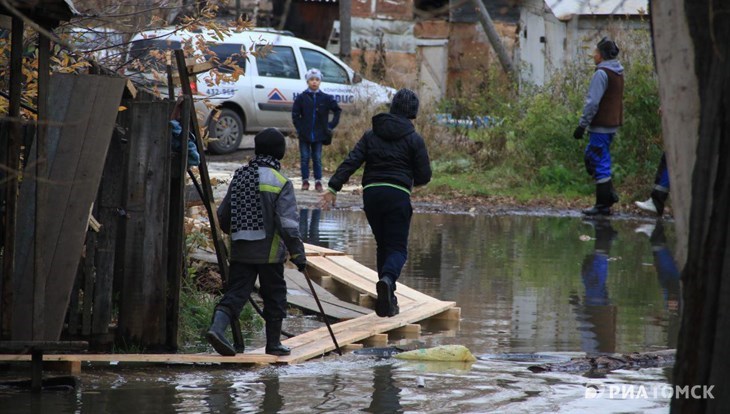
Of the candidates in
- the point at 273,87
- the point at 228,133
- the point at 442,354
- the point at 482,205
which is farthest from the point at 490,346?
the point at 273,87

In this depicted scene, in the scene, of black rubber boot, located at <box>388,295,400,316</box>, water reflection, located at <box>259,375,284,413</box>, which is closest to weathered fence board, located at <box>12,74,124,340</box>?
water reflection, located at <box>259,375,284,413</box>

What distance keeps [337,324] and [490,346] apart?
1204 mm

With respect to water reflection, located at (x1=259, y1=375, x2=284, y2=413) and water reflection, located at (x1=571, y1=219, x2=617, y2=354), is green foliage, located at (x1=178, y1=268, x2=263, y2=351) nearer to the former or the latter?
water reflection, located at (x1=259, y1=375, x2=284, y2=413)

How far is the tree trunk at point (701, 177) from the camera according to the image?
4332 mm

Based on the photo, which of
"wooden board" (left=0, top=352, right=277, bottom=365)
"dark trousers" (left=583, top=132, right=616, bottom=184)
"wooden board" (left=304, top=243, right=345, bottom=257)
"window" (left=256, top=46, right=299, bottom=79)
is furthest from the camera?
"window" (left=256, top=46, right=299, bottom=79)

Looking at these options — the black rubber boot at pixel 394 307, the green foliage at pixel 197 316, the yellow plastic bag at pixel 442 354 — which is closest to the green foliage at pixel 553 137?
the black rubber boot at pixel 394 307

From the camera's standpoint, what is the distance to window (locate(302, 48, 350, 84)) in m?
23.5

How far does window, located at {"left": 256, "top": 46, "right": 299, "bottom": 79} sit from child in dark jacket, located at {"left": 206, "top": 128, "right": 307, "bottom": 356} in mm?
15531

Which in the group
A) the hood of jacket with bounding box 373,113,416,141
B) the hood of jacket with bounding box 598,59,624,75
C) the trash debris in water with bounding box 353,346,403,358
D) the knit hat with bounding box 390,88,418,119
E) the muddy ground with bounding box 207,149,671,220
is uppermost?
the hood of jacket with bounding box 598,59,624,75

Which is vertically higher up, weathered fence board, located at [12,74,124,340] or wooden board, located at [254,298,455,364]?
weathered fence board, located at [12,74,124,340]

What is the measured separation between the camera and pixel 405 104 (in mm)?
9344

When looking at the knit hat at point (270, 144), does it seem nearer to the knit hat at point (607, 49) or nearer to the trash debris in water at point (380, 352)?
the trash debris in water at point (380, 352)

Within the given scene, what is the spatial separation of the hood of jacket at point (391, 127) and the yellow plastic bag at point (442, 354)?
2.09 metres

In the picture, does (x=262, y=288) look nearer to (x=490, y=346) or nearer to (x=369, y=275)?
(x=490, y=346)
